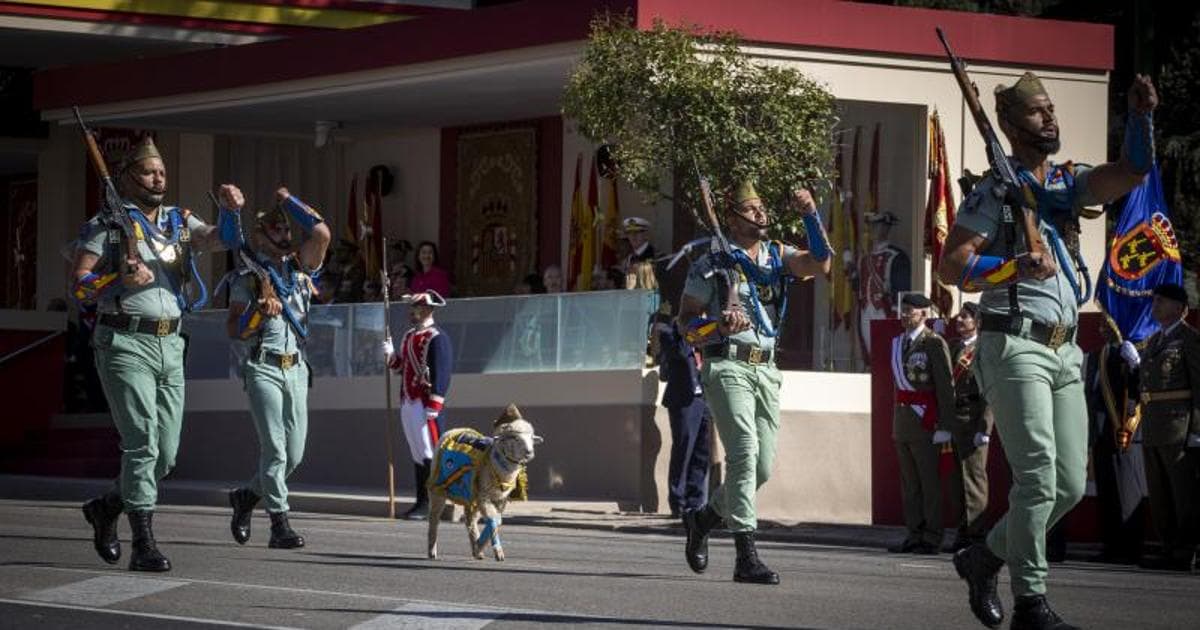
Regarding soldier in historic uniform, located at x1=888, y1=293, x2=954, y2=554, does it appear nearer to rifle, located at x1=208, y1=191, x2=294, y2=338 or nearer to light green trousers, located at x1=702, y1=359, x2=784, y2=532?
rifle, located at x1=208, y1=191, x2=294, y2=338

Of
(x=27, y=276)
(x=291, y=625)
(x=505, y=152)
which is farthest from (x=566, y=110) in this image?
(x=27, y=276)

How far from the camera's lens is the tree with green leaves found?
2367 cm

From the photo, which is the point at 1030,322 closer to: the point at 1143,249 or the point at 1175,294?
the point at 1175,294

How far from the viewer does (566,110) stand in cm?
2452

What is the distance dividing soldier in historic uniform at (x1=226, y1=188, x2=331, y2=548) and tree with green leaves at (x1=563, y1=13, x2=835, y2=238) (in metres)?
7.92

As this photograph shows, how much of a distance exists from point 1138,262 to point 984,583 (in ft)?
34.9

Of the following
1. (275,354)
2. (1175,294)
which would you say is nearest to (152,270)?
(275,354)

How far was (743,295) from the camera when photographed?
44.6 feet

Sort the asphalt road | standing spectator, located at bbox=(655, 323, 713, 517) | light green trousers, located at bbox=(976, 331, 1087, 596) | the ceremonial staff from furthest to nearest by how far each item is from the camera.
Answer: the ceremonial staff → standing spectator, located at bbox=(655, 323, 713, 517) → the asphalt road → light green trousers, located at bbox=(976, 331, 1087, 596)

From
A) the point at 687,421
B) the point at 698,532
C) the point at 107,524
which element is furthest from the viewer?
the point at 687,421

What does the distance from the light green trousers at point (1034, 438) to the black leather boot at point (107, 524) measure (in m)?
5.50

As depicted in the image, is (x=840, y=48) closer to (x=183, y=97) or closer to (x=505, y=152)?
(x=505, y=152)

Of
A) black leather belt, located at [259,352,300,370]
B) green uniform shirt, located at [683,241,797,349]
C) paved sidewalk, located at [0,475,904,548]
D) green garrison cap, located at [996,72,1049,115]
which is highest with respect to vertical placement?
green garrison cap, located at [996,72,1049,115]

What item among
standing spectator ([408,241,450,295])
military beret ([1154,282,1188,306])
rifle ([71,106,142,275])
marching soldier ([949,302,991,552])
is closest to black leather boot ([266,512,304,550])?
rifle ([71,106,142,275])
